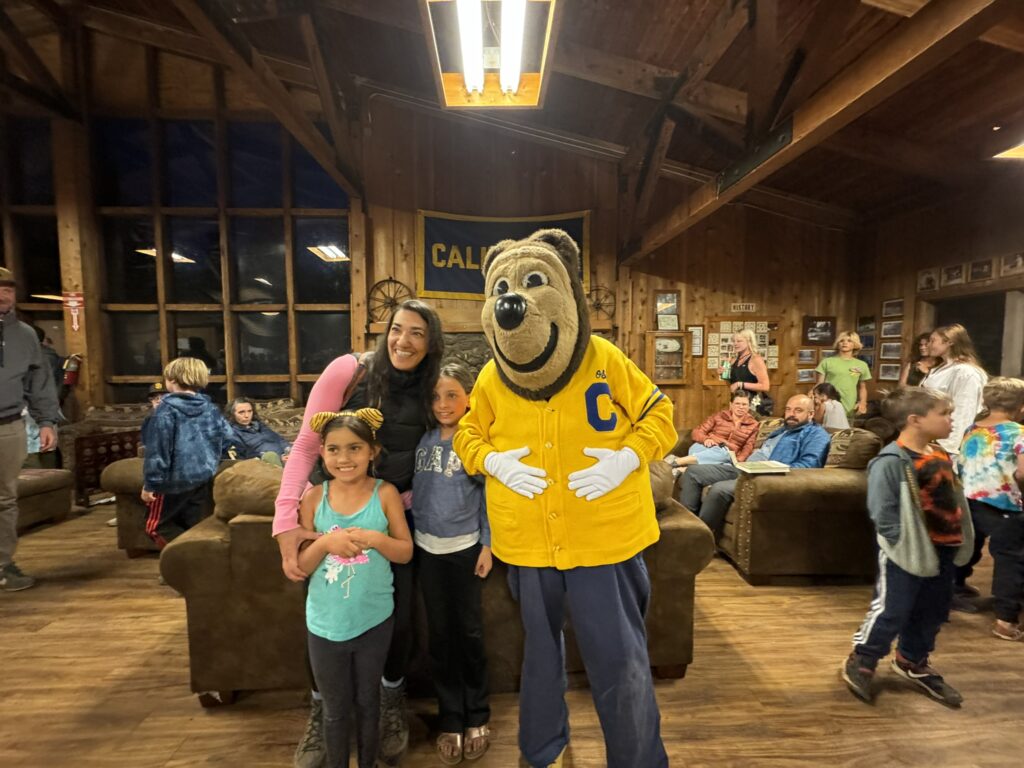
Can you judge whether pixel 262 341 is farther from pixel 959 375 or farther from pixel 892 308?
pixel 892 308

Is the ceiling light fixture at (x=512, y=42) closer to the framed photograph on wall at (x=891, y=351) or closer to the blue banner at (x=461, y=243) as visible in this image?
the blue banner at (x=461, y=243)

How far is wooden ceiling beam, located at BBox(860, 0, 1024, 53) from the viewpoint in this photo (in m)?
2.32

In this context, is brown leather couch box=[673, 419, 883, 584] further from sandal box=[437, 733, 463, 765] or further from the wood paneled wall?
the wood paneled wall

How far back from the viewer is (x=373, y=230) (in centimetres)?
522

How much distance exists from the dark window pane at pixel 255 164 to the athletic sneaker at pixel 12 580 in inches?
155

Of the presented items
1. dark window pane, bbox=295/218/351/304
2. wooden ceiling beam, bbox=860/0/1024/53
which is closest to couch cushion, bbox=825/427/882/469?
wooden ceiling beam, bbox=860/0/1024/53

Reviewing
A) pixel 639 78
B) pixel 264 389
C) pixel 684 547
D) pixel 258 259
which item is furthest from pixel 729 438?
pixel 258 259

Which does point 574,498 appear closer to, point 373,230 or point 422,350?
point 422,350

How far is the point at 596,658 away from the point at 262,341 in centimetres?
523

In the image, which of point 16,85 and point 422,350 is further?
point 16,85

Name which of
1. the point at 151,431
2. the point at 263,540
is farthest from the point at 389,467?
the point at 151,431

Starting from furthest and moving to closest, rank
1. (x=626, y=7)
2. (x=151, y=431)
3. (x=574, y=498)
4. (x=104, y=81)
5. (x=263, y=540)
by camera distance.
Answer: (x=104, y=81) → (x=626, y=7) → (x=151, y=431) → (x=263, y=540) → (x=574, y=498)

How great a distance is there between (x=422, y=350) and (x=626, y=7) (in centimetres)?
311

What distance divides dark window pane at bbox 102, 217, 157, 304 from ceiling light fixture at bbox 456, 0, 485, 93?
169 inches
